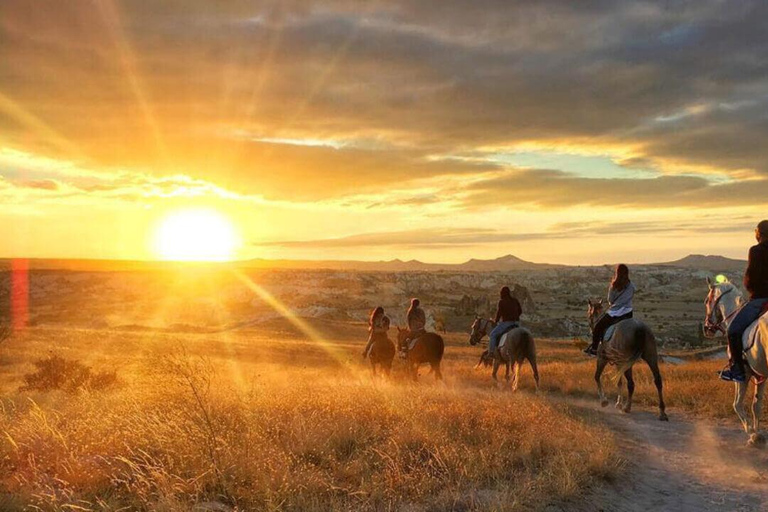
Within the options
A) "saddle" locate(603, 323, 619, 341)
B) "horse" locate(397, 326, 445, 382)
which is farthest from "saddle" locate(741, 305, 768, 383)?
"horse" locate(397, 326, 445, 382)

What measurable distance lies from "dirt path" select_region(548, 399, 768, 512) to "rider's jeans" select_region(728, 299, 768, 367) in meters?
1.68

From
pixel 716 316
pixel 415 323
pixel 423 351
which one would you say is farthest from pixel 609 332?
pixel 415 323

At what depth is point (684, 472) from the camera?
30.0 feet

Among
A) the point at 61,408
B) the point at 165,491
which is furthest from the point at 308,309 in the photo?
the point at 165,491

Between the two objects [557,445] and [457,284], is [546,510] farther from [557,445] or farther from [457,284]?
[457,284]

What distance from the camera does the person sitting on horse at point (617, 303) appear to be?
14.3 meters

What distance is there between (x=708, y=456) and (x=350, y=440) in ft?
20.5

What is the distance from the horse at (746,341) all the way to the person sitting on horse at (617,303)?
8.23ft

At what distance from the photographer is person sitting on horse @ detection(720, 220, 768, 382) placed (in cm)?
1004

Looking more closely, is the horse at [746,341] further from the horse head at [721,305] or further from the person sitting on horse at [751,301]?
the person sitting on horse at [751,301]

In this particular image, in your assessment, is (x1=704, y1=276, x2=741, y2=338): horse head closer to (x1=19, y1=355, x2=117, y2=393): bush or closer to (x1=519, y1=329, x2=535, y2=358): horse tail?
(x1=519, y1=329, x2=535, y2=358): horse tail

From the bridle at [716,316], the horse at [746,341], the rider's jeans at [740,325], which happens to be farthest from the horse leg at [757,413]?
the bridle at [716,316]

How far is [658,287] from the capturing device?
6097 inches

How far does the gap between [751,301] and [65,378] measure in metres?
16.2
